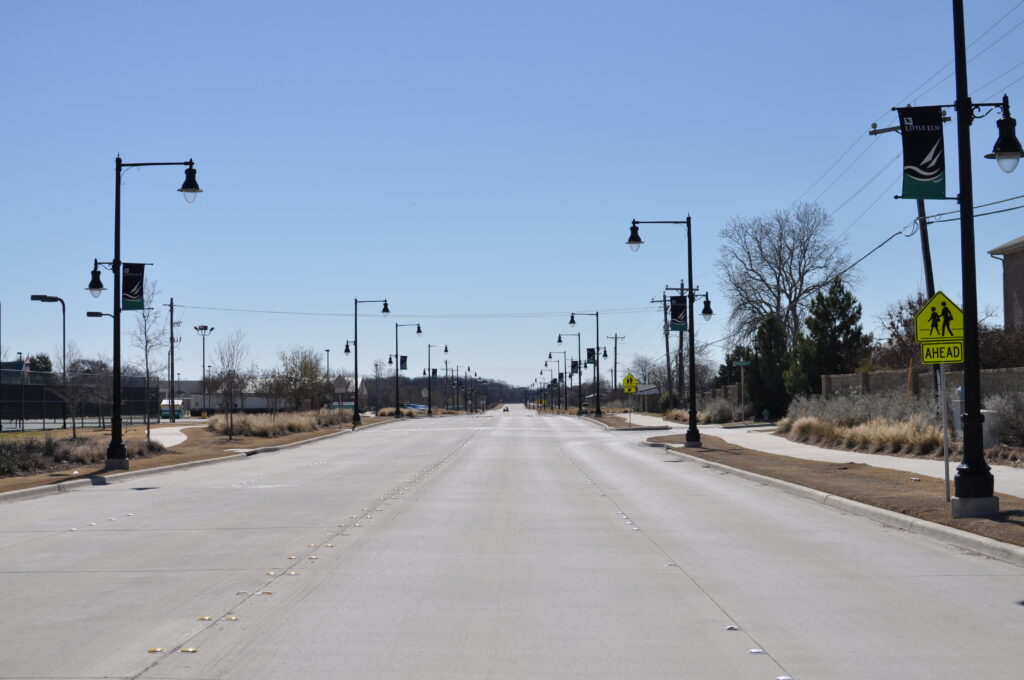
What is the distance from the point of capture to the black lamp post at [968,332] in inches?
504

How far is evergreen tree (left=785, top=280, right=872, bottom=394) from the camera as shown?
48.5m

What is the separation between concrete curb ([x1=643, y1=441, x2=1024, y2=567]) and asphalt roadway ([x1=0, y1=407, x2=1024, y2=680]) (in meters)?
0.22

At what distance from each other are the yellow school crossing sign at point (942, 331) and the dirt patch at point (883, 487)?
2.16 metres

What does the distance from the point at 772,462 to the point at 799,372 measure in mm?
25715

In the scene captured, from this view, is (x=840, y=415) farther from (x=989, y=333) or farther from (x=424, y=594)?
(x=424, y=594)

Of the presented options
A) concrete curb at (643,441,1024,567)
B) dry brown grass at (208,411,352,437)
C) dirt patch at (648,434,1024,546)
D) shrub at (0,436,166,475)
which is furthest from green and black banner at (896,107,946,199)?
dry brown grass at (208,411,352,437)

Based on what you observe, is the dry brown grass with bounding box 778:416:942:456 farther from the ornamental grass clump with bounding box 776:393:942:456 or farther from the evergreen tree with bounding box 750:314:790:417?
the evergreen tree with bounding box 750:314:790:417

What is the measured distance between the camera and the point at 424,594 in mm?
8930

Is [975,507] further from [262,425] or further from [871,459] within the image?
[262,425]

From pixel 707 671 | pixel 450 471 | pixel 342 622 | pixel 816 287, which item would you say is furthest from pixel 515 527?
pixel 816 287

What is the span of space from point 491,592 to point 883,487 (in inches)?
423

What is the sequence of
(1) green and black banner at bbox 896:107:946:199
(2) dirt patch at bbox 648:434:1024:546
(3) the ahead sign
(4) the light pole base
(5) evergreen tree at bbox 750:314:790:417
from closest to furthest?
(2) dirt patch at bbox 648:434:1024:546, (4) the light pole base, (3) the ahead sign, (1) green and black banner at bbox 896:107:946:199, (5) evergreen tree at bbox 750:314:790:417

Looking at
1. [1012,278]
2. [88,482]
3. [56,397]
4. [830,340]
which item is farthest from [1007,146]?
[56,397]

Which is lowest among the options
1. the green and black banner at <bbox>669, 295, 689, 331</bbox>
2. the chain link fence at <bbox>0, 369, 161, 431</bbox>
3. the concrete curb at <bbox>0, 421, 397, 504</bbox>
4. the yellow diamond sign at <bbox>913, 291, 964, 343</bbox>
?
the concrete curb at <bbox>0, 421, 397, 504</bbox>
